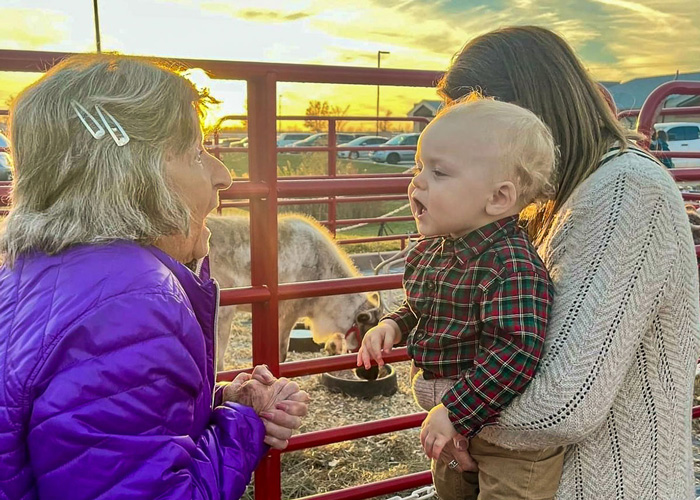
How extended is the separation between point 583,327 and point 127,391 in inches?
34.1

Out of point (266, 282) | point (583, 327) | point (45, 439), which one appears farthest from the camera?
point (266, 282)

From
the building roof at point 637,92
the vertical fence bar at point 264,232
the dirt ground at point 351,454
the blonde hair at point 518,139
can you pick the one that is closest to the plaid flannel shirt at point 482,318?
the blonde hair at point 518,139

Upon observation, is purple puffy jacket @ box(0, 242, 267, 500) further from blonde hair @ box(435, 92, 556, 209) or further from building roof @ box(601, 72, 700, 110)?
building roof @ box(601, 72, 700, 110)

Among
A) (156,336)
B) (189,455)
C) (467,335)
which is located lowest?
(189,455)

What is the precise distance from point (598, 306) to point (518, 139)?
38 cm

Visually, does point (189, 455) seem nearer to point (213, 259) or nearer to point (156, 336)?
point (156, 336)

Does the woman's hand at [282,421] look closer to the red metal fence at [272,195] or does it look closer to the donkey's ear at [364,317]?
the red metal fence at [272,195]

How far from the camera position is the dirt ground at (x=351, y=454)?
3.63 metres

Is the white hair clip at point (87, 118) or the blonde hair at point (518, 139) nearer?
the white hair clip at point (87, 118)

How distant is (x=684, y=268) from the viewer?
1330mm

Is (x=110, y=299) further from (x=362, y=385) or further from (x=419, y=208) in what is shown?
(x=362, y=385)

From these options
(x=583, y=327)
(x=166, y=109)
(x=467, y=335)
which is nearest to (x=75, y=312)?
(x=166, y=109)

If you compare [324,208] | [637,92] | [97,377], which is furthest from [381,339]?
[637,92]

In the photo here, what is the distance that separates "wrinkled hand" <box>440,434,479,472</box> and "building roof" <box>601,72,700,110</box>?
1.71 metres
